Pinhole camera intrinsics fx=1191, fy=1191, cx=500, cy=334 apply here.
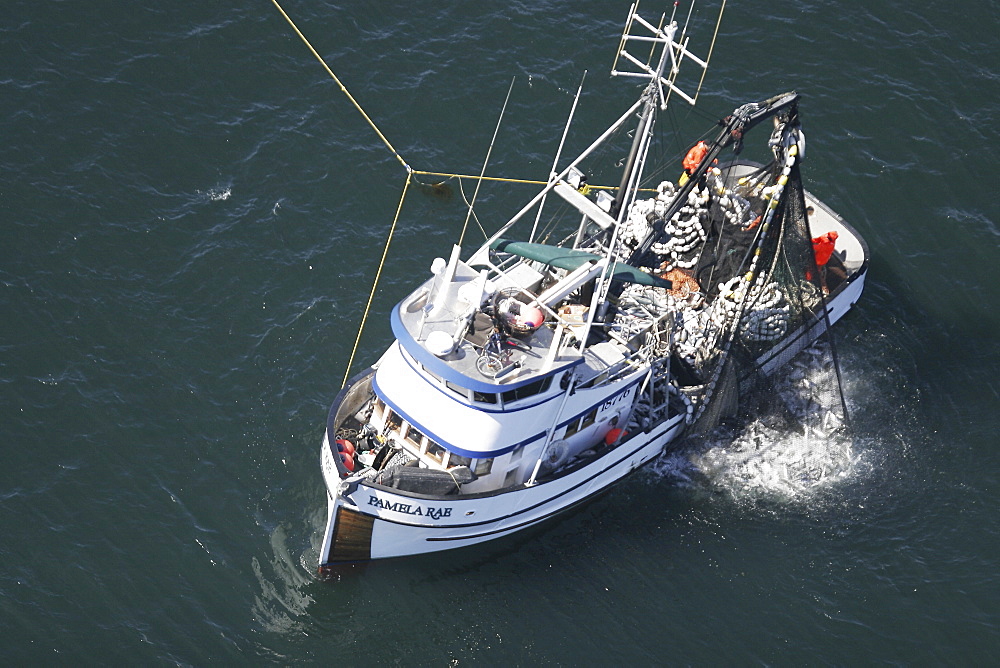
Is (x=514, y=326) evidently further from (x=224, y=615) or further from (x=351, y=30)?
(x=351, y=30)

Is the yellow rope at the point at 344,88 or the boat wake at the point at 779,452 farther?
the yellow rope at the point at 344,88

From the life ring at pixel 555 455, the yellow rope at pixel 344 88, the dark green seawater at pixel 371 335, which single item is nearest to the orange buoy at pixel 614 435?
the life ring at pixel 555 455

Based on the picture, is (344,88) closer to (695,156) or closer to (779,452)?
(695,156)

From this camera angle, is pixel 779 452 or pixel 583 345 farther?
pixel 779 452

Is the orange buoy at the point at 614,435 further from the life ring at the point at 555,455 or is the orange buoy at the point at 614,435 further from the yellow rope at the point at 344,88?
the yellow rope at the point at 344,88

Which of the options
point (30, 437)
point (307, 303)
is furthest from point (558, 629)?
point (30, 437)

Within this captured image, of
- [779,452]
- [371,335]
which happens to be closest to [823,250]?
[779,452]

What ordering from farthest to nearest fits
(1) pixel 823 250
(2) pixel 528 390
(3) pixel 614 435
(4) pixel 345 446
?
(1) pixel 823 250
(3) pixel 614 435
(4) pixel 345 446
(2) pixel 528 390

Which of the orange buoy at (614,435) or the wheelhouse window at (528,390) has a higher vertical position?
the wheelhouse window at (528,390)
